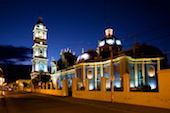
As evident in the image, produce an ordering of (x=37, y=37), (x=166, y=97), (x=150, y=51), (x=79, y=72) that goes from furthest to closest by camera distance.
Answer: (x=37, y=37) < (x=79, y=72) < (x=150, y=51) < (x=166, y=97)

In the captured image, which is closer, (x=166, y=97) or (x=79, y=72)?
(x=166, y=97)

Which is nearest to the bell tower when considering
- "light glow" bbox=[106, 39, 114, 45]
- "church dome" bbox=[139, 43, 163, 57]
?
"light glow" bbox=[106, 39, 114, 45]

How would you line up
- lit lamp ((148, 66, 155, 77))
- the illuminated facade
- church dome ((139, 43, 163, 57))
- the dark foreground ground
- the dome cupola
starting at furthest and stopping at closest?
the dome cupola, church dome ((139, 43, 163, 57)), lit lamp ((148, 66, 155, 77)), the illuminated facade, the dark foreground ground

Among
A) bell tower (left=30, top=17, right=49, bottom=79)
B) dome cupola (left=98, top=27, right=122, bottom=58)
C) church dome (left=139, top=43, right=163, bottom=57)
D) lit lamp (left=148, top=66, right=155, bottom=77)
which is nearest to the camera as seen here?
lit lamp (left=148, top=66, right=155, bottom=77)

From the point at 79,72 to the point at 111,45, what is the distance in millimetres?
12588

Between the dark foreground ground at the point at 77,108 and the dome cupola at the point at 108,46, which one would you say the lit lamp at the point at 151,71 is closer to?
the dome cupola at the point at 108,46

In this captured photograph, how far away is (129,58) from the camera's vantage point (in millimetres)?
35938

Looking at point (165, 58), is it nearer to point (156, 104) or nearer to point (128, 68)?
point (128, 68)

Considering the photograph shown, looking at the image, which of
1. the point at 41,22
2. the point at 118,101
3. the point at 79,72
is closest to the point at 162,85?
the point at 118,101

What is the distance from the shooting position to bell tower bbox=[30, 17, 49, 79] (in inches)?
2660

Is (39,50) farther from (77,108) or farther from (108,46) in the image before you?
(77,108)

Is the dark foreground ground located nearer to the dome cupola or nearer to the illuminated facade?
the illuminated facade

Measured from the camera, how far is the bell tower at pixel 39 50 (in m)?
67.6

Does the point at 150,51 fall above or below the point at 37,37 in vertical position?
below
